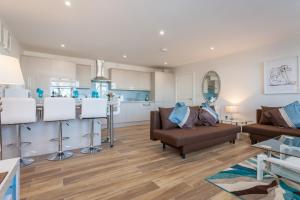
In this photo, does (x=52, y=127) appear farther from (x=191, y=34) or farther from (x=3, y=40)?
(x=191, y=34)

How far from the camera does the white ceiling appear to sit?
2.27 m

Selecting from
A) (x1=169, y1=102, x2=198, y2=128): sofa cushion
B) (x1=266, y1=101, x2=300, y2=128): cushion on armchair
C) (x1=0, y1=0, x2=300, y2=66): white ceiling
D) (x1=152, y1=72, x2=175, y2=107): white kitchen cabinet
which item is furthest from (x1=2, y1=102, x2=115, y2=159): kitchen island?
(x1=266, y1=101, x2=300, y2=128): cushion on armchair

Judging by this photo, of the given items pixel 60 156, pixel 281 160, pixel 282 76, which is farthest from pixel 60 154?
pixel 282 76

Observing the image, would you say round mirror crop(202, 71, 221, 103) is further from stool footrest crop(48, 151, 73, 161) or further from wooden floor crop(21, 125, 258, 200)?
stool footrest crop(48, 151, 73, 161)

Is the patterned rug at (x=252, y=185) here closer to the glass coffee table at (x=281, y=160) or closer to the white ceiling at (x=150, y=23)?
the glass coffee table at (x=281, y=160)

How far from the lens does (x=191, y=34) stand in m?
3.31

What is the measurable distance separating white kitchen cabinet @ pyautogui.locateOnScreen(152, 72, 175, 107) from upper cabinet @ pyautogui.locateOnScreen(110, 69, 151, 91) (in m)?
0.33

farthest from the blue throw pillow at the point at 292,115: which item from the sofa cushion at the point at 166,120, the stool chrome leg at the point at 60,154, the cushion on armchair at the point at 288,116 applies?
the stool chrome leg at the point at 60,154

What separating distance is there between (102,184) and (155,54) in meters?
3.98

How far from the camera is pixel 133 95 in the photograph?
670 centimetres

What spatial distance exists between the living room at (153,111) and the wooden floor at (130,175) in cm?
2

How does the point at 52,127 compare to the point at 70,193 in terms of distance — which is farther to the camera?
the point at 52,127

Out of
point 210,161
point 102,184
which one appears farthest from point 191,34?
point 102,184

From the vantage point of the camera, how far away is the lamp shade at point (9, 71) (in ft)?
4.70
